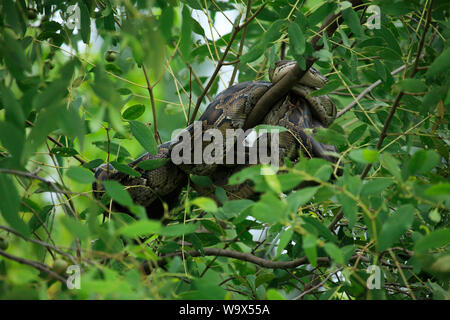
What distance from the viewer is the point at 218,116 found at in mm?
3262

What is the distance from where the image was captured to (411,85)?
1954 millimetres

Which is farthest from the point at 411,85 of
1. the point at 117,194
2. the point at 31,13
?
the point at 31,13

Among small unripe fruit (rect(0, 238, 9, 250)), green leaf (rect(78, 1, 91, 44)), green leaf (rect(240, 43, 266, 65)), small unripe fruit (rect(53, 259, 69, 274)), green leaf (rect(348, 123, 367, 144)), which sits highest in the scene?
green leaf (rect(78, 1, 91, 44))

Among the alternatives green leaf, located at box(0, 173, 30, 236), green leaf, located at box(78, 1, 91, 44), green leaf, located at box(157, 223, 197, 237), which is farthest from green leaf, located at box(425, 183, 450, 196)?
green leaf, located at box(78, 1, 91, 44)

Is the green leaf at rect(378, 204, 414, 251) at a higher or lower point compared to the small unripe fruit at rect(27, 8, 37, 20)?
lower

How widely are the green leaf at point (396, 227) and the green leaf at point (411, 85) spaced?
59 cm

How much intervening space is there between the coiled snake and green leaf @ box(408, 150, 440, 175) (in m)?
1.38

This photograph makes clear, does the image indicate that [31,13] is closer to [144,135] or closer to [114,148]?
[114,148]

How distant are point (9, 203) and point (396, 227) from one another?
133 cm

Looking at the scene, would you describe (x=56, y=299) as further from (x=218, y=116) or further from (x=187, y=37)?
(x=218, y=116)

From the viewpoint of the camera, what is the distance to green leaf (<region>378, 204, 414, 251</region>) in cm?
160

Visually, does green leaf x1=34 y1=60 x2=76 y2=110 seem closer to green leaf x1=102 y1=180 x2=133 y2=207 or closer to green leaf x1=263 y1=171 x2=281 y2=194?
green leaf x1=102 y1=180 x2=133 y2=207

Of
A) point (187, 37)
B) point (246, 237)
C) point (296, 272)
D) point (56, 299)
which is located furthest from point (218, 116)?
point (56, 299)
